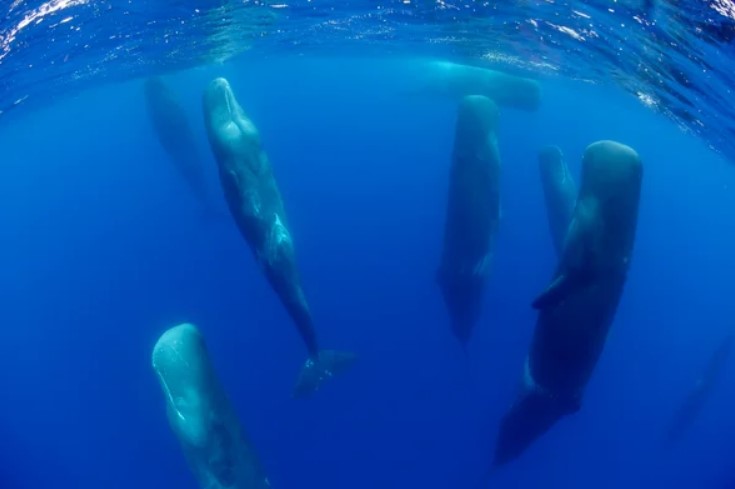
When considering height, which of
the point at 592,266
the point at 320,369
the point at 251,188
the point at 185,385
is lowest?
the point at 320,369

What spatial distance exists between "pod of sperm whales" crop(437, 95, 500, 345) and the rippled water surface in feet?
9.99

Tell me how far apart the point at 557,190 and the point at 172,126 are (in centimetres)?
1274

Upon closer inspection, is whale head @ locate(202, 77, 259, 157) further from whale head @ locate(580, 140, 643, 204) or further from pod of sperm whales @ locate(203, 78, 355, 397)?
whale head @ locate(580, 140, 643, 204)

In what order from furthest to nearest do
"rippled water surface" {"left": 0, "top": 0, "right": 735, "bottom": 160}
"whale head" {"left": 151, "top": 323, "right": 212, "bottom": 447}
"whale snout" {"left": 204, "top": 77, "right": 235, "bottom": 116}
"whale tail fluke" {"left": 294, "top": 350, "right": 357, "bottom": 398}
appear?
"whale tail fluke" {"left": 294, "top": 350, "right": 357, "bottom": 398} < "rippled water surface" {"left": 0, "top": 0, "right": 735, "bottom": 160} < "whale snout" {"left": 204, "top": 77, "right": 235, "bottom": 116} < "whale head" {"left": 151, "top": 323, "right": 212, "bottom": 447}

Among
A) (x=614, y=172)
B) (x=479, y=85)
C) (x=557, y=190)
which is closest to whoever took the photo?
(x=614, y=172)

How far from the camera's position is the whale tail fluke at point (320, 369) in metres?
13.4

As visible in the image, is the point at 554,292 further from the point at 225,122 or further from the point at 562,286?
the point at 225,122

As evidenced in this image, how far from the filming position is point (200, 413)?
863 cm

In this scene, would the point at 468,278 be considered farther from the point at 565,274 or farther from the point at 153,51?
the point at 153,51

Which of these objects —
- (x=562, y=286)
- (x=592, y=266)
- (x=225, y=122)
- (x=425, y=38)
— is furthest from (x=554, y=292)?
(x=425, y=38)

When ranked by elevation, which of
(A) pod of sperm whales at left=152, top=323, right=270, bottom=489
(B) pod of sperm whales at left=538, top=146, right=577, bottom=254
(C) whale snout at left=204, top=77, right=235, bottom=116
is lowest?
(B) pod of sperm whales at left=538, top=146, right=577, bottom=254

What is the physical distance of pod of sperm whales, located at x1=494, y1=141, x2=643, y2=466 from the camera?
7.37 meters

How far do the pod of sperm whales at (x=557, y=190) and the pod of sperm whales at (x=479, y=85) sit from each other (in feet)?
30.3

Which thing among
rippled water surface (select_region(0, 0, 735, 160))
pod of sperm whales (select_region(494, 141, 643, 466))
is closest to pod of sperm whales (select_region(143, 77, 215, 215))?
rippled water surface (select_region(0, 0, 735, 160))
